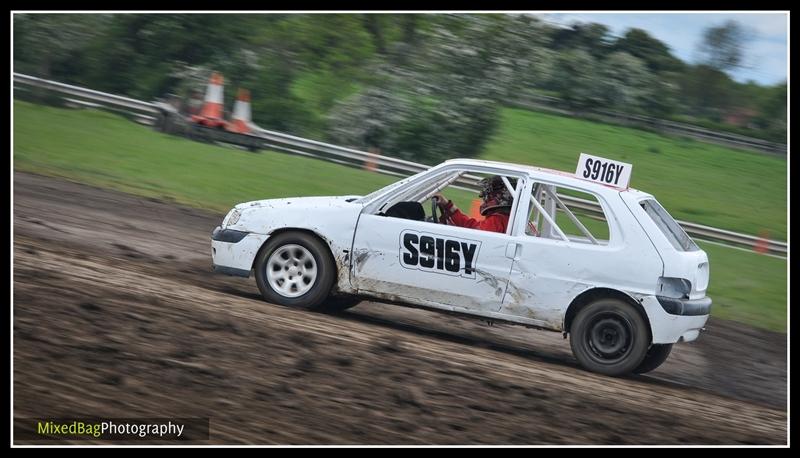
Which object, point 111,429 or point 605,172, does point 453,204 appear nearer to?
point 605,172

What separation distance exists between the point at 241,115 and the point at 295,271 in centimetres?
1126

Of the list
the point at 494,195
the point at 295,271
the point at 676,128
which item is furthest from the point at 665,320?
the point at 676,128

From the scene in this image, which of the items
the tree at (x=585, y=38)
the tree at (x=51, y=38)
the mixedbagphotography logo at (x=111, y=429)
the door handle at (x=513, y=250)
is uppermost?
the tree at (x=585, y=38)

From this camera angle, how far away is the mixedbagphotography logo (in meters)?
5.64

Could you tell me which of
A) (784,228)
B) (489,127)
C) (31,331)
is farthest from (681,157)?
(31,331)

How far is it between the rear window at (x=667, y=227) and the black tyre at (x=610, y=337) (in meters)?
0.72

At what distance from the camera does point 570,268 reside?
7.95 metres

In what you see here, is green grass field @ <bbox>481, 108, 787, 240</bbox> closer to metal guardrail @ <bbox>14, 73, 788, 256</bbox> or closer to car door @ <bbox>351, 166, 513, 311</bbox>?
metal guardrail @ <bbox>14, 73, 788, 256</bbox>

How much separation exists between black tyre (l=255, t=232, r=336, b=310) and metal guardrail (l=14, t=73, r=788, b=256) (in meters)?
9.52

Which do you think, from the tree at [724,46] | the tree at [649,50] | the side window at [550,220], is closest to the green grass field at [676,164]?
the tree at [649,50]

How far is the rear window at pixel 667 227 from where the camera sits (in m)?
8.09

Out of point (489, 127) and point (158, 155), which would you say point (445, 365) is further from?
point (489, 127)

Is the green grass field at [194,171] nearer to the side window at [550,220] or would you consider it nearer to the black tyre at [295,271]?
the side window at [550,220]
